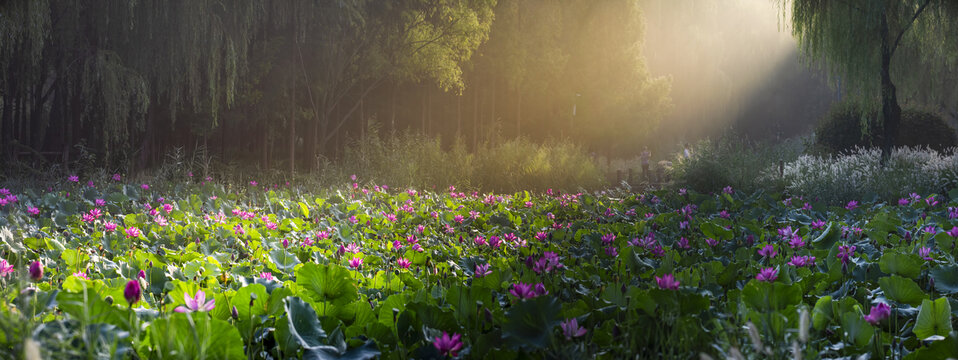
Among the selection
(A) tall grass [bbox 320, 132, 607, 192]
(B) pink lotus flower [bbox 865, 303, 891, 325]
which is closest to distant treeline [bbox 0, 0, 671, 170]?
(A) tall grass [bbox 320, 132, 607, 192]

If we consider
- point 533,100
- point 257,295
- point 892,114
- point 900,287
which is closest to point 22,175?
point 257,295

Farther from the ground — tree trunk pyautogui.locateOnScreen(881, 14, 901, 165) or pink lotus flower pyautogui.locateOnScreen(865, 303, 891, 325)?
tree trunk pyautogui.locateOnScreen(881, 14, 901, 165)

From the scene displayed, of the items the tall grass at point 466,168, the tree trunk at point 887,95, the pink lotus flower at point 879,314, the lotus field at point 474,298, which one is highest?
the tree trunk at point 887,95

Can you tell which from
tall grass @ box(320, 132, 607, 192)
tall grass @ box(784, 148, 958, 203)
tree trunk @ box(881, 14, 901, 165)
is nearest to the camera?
tall grass @ box(784, 148, 958, 203)

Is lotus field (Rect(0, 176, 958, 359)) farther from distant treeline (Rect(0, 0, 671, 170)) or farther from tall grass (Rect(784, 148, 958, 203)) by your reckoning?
distant treeline (Rect(0, 0, 671, 170))

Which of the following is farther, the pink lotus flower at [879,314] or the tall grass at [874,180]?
the tall grass at [874,180]

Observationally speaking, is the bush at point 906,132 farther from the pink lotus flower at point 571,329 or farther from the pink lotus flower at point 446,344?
the pink lotus flower at point 446,344

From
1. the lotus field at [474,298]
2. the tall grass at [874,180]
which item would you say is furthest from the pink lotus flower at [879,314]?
the tall grass at [874,180]

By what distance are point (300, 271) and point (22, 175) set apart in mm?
9841

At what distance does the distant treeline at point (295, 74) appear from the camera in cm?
955

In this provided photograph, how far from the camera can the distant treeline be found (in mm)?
9547

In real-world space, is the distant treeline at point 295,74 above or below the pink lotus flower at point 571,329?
above

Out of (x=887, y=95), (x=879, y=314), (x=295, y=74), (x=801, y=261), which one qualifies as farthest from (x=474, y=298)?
(x=295, y=74)

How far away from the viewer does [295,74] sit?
44.4ft
